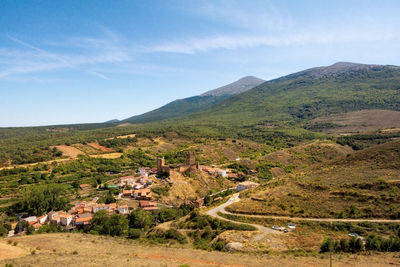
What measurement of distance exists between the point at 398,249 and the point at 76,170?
6796cm

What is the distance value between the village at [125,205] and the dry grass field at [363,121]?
76.6 m

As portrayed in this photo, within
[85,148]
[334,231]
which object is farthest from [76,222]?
[85,148]

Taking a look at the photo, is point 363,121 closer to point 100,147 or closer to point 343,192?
point 343,192

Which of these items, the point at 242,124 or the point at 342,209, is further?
the point at 242,124

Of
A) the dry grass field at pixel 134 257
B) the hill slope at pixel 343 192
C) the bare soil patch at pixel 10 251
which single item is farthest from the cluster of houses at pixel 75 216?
the hill slope at pixel 343 192

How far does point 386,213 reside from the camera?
2620 cm

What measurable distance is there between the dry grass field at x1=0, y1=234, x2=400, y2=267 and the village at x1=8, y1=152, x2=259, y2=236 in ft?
44.6

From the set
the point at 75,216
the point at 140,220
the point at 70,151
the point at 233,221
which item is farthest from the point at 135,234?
the point at 70,151

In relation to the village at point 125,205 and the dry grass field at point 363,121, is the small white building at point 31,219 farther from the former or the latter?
the dry grass field at point 363,121

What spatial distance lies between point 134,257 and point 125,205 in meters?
23.2

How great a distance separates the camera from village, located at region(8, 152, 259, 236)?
37875 mm

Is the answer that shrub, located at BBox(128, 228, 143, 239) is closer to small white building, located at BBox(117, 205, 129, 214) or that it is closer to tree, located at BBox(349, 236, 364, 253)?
small white building, located at BBox(117, 205, 129, 214)

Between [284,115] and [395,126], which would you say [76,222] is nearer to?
[395,126]

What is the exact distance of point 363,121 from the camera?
125750mm
